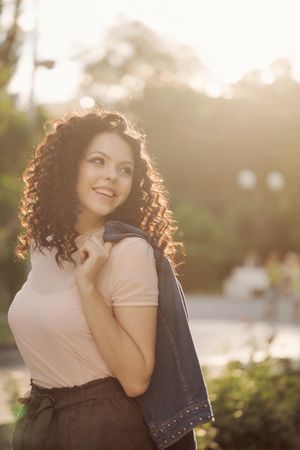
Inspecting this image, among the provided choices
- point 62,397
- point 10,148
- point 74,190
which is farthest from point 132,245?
point 10,148

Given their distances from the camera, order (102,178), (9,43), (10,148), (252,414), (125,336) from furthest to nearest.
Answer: (10,148), (9,43), (252,414), (102,178), (125,336)

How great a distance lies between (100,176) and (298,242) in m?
44.2

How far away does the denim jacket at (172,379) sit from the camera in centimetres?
292

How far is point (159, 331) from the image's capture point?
2953 millimetres

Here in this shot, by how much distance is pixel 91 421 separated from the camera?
9.59 feet

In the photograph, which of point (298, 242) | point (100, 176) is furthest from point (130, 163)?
point (298, 242)

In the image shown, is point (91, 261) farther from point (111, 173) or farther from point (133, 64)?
point (133, 64)

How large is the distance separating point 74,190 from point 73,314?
0.44 metres

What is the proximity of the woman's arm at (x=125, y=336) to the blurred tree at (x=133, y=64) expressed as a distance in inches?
2151

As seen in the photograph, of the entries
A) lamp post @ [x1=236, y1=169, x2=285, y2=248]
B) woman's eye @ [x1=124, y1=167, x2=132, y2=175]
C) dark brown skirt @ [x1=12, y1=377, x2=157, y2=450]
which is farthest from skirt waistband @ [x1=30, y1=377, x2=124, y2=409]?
lamp post @ [x1=236, y1=169, x2=285, y2=248]

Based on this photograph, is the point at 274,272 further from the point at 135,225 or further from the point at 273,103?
the point at 135,225

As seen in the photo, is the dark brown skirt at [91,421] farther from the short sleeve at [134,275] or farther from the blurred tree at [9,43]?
the blurred tree at [9,43]

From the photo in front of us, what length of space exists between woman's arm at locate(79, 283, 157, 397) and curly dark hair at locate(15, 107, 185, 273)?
27 centimetres

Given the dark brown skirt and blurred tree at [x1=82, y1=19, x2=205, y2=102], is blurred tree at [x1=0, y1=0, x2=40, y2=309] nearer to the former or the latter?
the dark brown skirt
